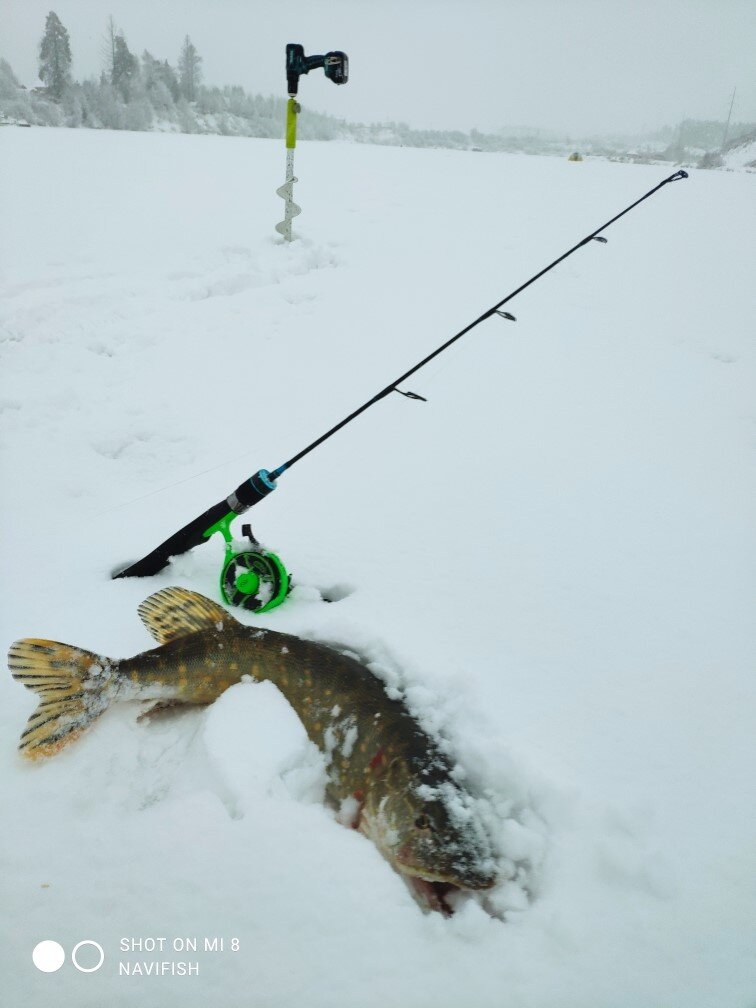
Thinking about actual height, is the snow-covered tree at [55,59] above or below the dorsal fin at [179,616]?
above

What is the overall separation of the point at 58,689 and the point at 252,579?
942 mm

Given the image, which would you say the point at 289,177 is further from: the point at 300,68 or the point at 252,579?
the point at 252,579

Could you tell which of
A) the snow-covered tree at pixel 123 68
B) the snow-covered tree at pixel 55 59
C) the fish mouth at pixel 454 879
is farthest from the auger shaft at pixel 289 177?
the snow-covered tree at pixel 123 68

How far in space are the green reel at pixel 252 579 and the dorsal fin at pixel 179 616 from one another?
316 mm

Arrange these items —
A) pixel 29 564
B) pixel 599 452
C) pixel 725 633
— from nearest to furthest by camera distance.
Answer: pixel 725 633 < pixel 29 564 < pixel 599 452

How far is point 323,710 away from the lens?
7.39ft

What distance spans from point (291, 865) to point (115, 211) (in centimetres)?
991

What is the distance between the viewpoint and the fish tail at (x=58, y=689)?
2152mm

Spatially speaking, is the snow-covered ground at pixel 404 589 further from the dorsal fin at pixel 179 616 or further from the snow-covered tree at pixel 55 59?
the snow-covered tree at pixel 55 59

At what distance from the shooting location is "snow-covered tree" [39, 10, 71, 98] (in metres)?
33.8

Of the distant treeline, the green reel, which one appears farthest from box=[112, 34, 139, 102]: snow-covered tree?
the green reel

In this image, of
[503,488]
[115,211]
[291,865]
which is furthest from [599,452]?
[115,211]

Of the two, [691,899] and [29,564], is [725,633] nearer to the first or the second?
[691,899]

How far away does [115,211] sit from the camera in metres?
8.98
